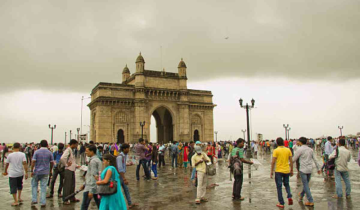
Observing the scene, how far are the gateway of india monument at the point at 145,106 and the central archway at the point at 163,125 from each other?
123 cm

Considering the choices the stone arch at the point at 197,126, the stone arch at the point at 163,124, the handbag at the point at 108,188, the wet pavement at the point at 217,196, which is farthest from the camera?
the stone arch at the point at 163,124

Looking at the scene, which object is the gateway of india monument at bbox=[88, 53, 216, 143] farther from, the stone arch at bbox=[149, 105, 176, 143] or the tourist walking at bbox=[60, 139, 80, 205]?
the tourist walking at bbox=[60, 139, 80, 205]

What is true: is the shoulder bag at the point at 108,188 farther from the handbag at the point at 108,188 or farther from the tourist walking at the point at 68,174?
the tourist walking at the point at 68,174

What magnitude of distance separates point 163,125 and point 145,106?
942 cm

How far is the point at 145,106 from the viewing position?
1752 inches

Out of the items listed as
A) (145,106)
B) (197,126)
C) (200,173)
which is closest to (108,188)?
(200,173)

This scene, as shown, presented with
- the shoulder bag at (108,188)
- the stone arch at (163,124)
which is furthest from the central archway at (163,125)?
the shoulder bag at (108,188)

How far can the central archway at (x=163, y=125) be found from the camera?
171 ft

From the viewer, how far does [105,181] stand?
5238 mm

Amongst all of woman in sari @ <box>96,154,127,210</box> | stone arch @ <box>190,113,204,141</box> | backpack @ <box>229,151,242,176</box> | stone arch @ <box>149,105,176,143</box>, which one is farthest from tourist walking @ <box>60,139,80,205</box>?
stone arch @ <box>149,105,176,143</box>

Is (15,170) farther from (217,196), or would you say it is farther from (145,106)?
(145,106)

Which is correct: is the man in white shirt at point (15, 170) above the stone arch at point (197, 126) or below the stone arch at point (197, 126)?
below

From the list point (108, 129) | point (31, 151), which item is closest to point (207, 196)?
point (31, 151)

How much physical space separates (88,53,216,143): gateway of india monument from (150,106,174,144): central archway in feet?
4.02
